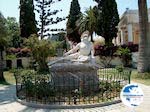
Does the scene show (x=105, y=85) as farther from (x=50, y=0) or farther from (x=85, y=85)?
(x=50, y=0)

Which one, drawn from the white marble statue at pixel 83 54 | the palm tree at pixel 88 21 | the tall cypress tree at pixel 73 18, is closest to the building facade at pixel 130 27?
the palm tree at pixel 88 21

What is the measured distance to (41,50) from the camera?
87.4 ft

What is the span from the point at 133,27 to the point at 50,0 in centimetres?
1346

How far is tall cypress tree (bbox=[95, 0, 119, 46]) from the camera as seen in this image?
32.7 metres

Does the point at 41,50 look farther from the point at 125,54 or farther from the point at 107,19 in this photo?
the point at 107,19

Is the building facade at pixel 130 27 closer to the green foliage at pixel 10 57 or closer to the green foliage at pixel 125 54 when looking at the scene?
the green foliage at pixel 125 54

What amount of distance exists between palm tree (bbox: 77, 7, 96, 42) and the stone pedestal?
2382cm

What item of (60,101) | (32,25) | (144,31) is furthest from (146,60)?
(32,25)

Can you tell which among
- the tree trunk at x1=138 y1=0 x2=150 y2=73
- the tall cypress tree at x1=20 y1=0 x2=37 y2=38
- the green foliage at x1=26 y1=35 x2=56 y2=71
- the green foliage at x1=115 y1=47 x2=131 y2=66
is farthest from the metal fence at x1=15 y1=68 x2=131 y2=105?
the tall cypress tree at x1=20 y1=0 x2=37 y2=38

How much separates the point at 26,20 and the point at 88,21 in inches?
285

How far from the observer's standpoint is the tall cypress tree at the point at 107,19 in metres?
32.7

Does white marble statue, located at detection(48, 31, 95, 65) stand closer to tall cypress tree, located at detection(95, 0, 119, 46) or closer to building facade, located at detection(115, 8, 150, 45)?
tall cypress tree, located at detection(95, 0, 119, 46)

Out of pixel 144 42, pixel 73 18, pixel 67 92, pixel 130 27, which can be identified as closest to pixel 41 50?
pixel 144 42

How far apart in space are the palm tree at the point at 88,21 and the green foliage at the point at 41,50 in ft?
34.7
